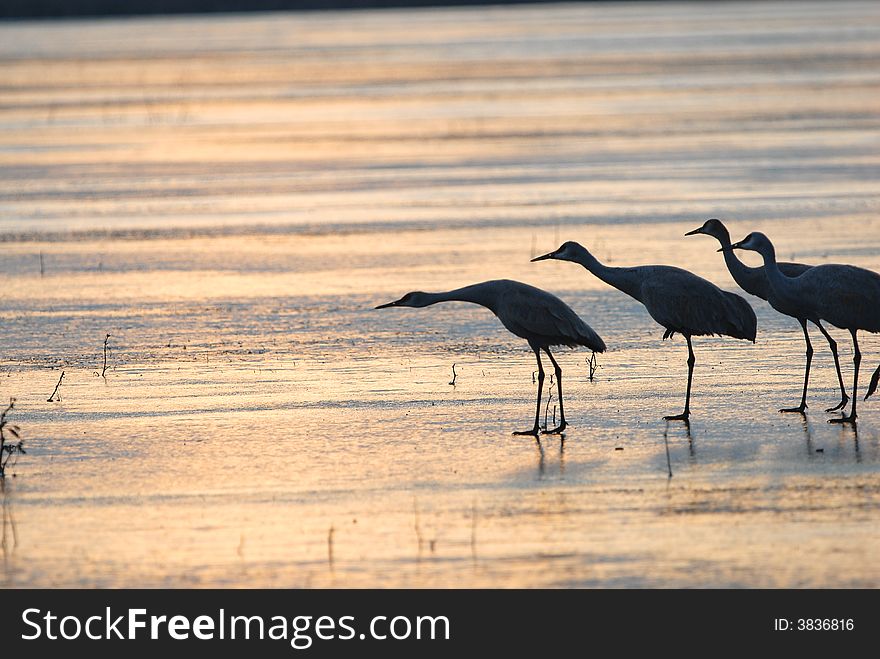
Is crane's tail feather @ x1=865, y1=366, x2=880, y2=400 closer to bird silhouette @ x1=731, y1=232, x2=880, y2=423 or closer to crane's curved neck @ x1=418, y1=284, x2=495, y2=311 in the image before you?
bird silhouette @ x1=731, y1=232, x2=880, y2=423

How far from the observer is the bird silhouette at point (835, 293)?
1182cm

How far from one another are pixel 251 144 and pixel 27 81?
17.3 meters

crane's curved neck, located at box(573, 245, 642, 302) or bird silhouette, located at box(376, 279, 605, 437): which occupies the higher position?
crane's curved neck, located at box(573, 245, 642, 302)

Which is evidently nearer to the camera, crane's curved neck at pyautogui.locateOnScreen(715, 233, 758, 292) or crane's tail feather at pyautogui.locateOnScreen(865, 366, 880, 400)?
crane's tail feather at pyautogui.locateOnScreen(865, 366, 880, 400)

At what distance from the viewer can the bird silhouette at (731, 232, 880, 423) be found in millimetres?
11820

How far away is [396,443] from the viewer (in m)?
11.1

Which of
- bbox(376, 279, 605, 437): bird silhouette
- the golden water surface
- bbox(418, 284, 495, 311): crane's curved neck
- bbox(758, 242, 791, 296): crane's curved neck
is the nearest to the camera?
the golden water surface

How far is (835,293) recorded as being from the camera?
11.9m
